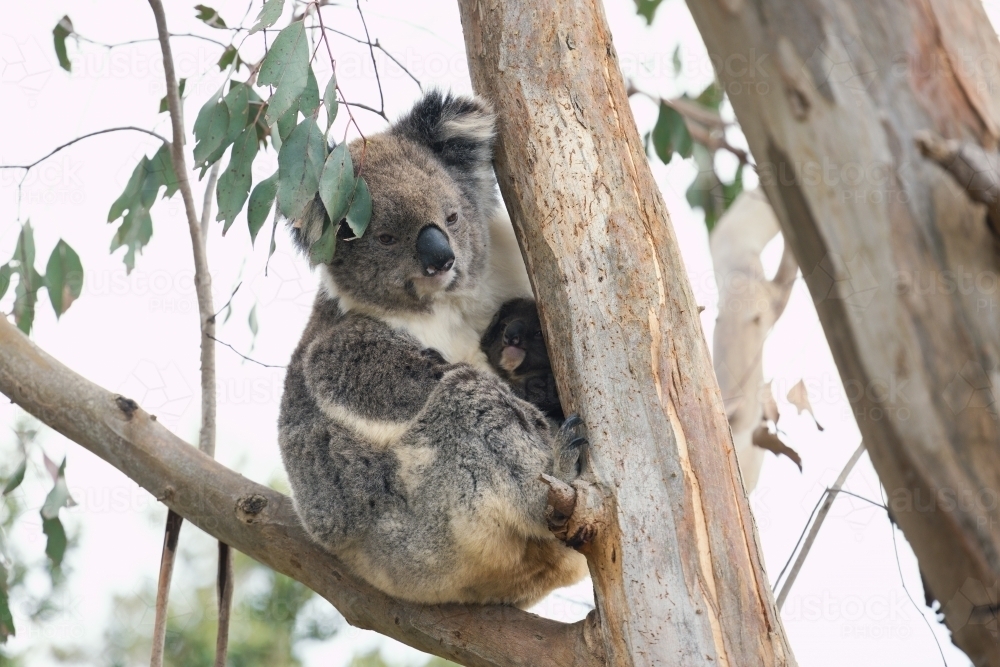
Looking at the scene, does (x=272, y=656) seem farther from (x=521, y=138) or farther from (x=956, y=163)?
(x=956, y=163)

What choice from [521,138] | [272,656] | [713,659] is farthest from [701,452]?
[272,656]

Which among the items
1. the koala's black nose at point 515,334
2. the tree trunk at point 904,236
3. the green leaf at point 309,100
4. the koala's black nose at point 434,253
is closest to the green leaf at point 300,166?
the green leaf at point 309,100

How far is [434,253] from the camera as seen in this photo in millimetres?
2553

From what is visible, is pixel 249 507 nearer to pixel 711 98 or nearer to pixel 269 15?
pixel 269 15

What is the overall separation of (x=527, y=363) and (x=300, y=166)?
0.85 meters

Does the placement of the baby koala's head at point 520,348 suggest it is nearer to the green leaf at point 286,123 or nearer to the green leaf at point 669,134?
the green leaf at point 286,123

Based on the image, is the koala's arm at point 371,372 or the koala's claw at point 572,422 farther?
the koala's arm at point 371,372

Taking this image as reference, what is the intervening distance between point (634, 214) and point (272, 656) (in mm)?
5367

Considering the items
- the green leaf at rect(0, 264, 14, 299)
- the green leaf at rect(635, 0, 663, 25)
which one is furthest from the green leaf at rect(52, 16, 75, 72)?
the green leaf at rect(635, 0, 663, 25)

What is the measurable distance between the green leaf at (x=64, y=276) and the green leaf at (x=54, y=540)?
0.78 metres

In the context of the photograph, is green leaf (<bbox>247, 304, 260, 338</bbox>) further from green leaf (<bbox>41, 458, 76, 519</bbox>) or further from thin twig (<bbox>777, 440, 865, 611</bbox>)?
thin twig (<bbox>777, 440, 865, 611</bbox>)

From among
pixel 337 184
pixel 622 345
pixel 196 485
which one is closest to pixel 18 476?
pixel 196 485

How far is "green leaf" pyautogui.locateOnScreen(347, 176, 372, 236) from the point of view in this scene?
2.35m

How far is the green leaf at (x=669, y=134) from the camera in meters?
3.90
